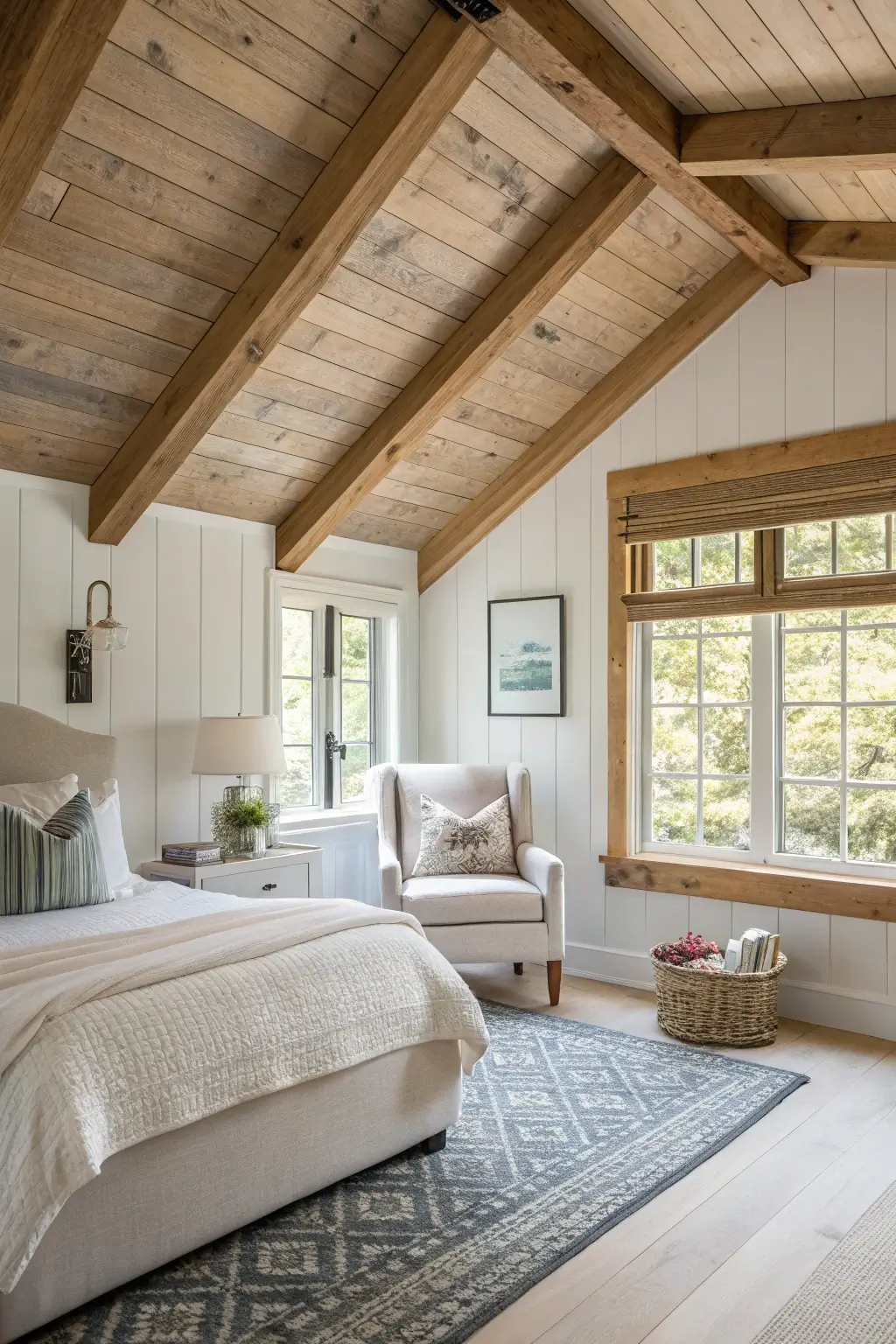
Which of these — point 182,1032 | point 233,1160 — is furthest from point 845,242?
point 233,1160

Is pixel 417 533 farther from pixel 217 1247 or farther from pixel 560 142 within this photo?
pixel 217 1247

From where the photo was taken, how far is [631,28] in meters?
2.87

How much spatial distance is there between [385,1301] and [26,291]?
113 inches

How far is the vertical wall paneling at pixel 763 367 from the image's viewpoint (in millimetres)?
4324

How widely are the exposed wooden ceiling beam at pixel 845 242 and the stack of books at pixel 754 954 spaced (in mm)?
2549

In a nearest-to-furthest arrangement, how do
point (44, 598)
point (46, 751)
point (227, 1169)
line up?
1. point (227, 1169)
2. point (46, 751)
3. point (44, 598)

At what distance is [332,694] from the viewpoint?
5176 millimetres

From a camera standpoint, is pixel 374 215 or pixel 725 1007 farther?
pixel 725 1007

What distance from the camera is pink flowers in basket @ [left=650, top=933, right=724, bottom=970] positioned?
3965 mm

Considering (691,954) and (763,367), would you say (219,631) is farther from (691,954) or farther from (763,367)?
(763,367)

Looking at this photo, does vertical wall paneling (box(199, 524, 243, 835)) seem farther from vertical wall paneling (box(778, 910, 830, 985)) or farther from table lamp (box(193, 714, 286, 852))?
vertical wall paneling (box(778, 910, 830, 985))

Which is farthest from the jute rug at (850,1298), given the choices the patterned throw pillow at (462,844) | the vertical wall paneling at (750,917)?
the patterned throw pillow at (462,844)

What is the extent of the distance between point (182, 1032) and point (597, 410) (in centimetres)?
344

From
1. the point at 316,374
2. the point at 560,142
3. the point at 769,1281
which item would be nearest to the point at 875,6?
the point at 560,142
